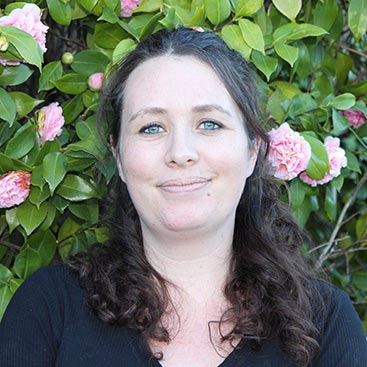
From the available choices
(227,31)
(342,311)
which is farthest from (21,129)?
(342,311)

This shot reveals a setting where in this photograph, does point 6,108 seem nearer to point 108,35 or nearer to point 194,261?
point 108,35

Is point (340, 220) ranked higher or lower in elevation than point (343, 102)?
lower

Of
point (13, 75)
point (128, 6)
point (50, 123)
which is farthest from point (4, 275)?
point (128, 6)

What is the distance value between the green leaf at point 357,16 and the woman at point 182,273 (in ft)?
1.34

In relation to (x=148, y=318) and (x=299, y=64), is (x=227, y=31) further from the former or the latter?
(x=148, y=318)

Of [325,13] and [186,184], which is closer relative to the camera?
[186,184]

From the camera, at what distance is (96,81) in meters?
1.84

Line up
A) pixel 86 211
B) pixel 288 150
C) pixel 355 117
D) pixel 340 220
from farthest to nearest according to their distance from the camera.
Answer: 1. pixel 340 220
2. pixel 355 117
3. pixel 86 211
4. pixel 288 150

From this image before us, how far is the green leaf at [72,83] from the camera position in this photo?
6.07 feet

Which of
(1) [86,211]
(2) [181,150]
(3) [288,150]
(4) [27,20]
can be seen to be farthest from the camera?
(1) [86,211]

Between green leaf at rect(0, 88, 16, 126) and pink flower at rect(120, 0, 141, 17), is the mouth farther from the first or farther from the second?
pink flower at rect(120, 0, 141, 17)

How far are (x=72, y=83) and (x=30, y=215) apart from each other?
1.22 feet

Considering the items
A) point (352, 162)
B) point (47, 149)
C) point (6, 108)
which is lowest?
point (352, 162)

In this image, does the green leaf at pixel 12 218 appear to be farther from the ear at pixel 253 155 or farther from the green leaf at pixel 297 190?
the green leaf at pixel 297 190
